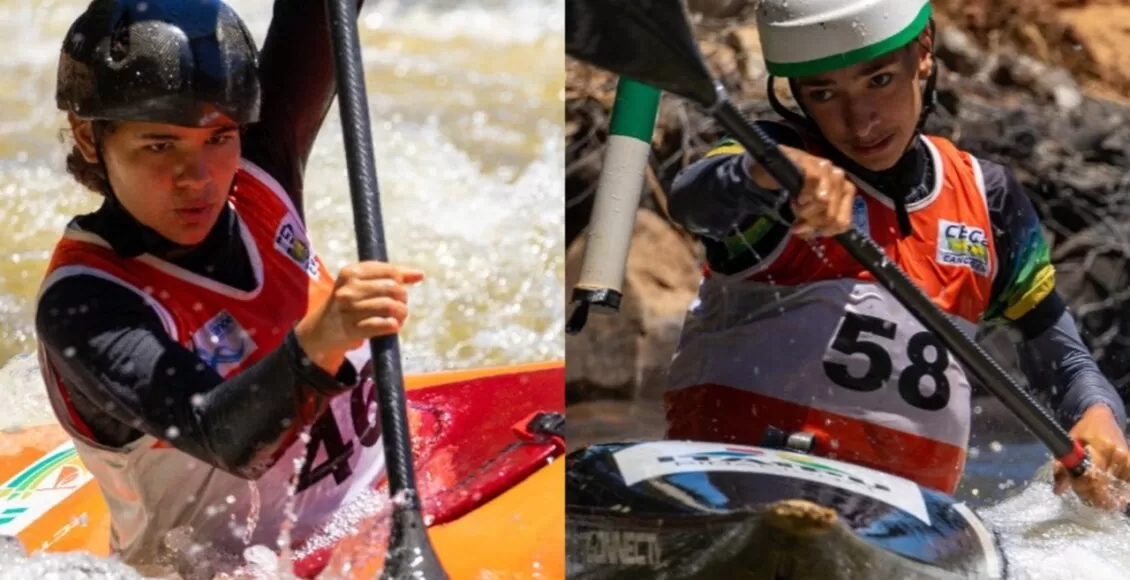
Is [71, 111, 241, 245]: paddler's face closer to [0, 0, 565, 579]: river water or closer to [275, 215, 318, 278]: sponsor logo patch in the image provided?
[275, 215, 318, 278]: sponsor logo patch

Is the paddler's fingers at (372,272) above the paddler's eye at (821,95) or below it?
below

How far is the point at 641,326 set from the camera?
1153 mm

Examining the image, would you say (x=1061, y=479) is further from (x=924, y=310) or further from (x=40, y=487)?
(x=40, y=487)

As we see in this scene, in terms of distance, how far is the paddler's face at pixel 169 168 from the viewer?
1069 mm

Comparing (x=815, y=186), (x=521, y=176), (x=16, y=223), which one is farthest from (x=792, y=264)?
(x=16, y=223)

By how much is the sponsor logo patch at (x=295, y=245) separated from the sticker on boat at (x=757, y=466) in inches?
11.7

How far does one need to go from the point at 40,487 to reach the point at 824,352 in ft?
2.45

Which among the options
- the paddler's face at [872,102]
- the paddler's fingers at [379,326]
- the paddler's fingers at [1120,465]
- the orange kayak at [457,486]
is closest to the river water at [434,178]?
the orange kayak at [457,486]

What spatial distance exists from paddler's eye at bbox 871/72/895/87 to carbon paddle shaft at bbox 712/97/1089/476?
11cm

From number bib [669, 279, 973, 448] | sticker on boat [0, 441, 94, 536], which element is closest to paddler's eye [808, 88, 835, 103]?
number bib [669, 279, 973, 448]

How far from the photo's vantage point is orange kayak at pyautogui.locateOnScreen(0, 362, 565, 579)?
118 centimetres

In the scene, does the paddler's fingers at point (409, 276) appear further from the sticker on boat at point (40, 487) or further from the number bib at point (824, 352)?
the sticker on boat at point (40, 487)

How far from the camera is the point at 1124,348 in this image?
4.33ft

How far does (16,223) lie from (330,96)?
50 cm
